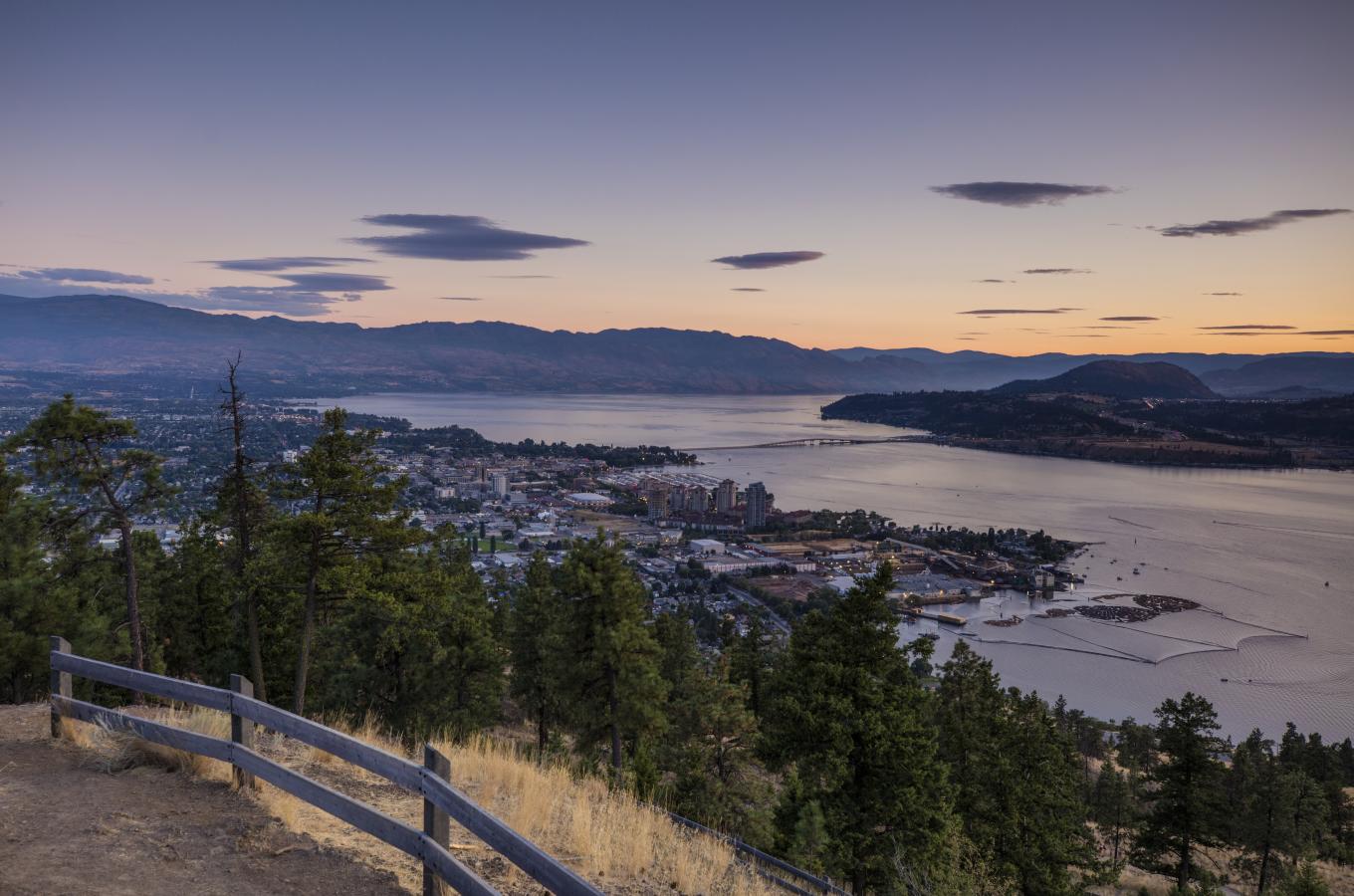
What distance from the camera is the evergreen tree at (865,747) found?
1386 centimetres

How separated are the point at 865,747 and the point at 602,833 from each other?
29.6 feet

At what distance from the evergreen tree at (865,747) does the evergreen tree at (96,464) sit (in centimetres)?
1317

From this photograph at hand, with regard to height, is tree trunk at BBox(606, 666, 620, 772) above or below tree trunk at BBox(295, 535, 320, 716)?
below

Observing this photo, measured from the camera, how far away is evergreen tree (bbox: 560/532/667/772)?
18.4m

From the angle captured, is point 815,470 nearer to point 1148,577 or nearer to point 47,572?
point 1148,577

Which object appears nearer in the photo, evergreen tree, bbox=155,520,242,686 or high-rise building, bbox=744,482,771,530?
evergreen tree, bbox=155,520,242,686

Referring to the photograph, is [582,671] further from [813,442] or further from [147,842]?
[813,442]

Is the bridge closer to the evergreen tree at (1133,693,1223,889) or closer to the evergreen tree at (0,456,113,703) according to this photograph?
the evergreen tree at (1133,693,1223,889)

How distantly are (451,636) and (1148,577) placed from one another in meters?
59.0

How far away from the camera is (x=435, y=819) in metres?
4.48

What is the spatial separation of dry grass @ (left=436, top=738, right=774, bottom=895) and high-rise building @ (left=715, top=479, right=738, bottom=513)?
86427 millimetres

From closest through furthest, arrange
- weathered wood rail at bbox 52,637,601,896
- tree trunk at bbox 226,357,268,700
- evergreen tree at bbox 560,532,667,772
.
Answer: weathered wood rail at bbox 52,637,601,896 → tree trunk at bbox 226,357,268,700 → evergreen tree at bbox 560,532,667,772

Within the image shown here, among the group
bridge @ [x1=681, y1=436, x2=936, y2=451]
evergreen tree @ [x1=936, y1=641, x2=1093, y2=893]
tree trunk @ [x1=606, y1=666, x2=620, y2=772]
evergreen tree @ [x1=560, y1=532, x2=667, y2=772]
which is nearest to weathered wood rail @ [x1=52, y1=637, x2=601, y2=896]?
evergreen tree @ [x1=560, y1=532, x2=667, y2=772]

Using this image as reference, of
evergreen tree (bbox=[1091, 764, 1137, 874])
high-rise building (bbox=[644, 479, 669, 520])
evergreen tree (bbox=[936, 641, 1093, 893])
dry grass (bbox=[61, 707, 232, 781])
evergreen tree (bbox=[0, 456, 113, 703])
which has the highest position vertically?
dry grass (bbox=[61, 707, 232, 781])
